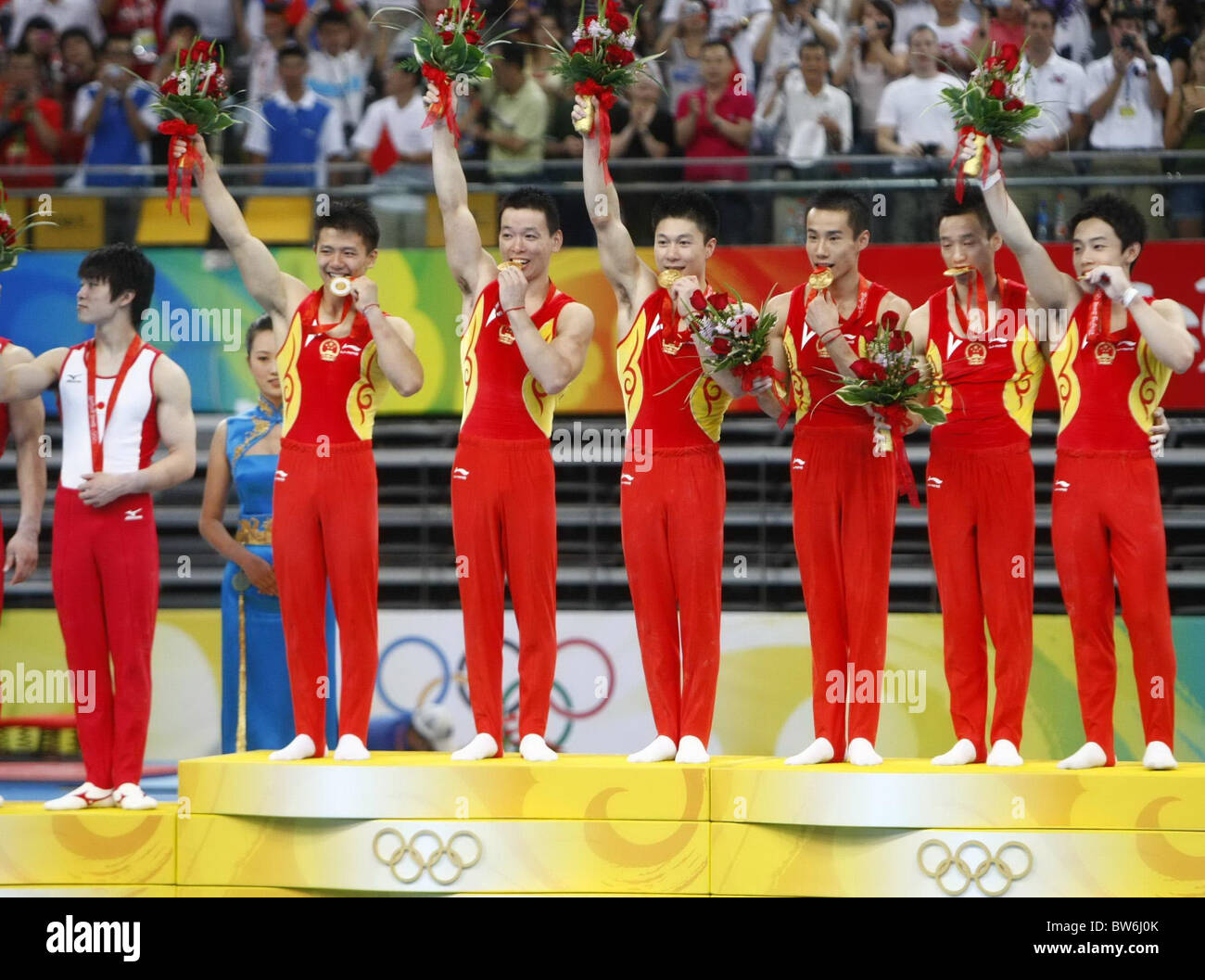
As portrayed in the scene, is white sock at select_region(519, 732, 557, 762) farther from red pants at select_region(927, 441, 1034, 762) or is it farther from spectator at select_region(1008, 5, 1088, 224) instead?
spectator at select_region(1008, 5, 1088, 224)

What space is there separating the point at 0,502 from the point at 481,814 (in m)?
3.48

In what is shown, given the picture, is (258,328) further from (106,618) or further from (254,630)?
(106,618)

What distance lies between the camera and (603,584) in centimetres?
734

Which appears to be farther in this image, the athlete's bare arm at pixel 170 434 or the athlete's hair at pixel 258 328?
the athlete's hair at pixel 258 328

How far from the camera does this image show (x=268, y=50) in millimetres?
8359

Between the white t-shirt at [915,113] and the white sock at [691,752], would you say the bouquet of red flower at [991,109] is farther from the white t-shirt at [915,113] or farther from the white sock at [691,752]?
the white t-shirt at [915,113]

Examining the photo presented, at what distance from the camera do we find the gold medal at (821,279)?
525 cm

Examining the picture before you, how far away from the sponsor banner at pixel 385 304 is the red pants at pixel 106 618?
1886 mm

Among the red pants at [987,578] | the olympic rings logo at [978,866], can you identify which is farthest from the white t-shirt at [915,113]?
the olympic rings logo at [978,866]

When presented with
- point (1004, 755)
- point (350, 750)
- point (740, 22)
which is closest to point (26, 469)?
point (350, 750)

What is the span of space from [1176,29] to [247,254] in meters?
4.47

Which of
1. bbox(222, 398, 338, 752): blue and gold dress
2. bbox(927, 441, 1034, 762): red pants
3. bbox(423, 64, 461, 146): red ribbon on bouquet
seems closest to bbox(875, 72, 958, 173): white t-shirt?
bbox(927, 441, 1034, 762): red pants
